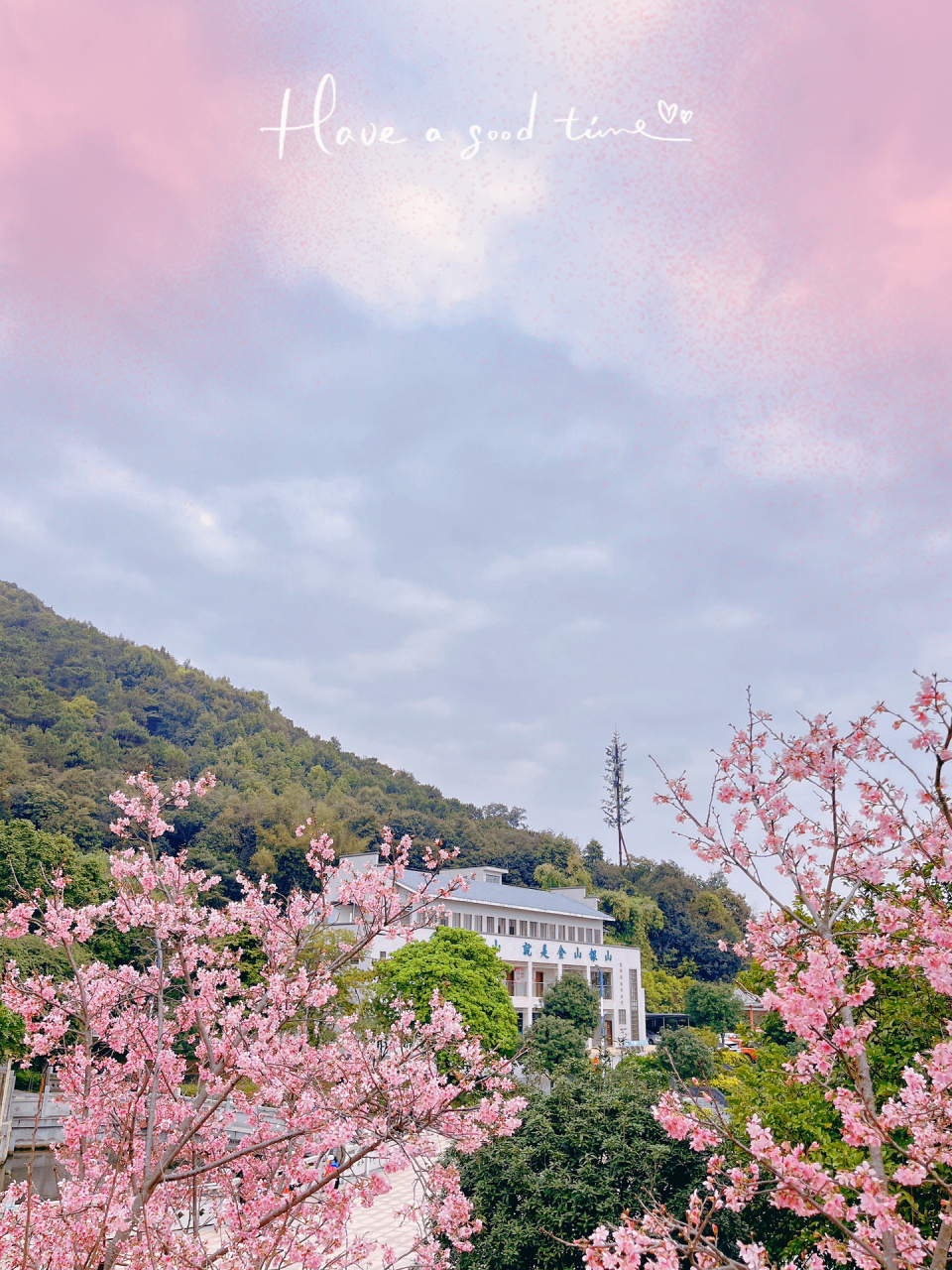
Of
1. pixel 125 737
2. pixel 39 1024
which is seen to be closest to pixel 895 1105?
pixel 39 1024

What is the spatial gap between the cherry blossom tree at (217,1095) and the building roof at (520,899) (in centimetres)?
2554

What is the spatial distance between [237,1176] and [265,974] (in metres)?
1.37

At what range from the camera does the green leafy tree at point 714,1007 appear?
3631 cm

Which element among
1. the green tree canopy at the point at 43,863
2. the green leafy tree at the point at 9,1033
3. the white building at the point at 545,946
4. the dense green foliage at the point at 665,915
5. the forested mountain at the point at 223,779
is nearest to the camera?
the green leafy tree at the point at 9,1033

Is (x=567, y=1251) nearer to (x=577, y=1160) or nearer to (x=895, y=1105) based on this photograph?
(x=577, y=1160)

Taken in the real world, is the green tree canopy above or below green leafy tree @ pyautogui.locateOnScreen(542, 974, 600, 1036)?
above

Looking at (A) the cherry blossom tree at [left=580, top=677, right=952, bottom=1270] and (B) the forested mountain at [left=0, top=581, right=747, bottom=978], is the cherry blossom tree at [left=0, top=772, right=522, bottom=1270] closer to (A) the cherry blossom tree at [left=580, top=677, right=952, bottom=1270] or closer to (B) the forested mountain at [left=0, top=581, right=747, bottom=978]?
(A) the cherry blossom tree at [left=580, top=677, right=952, bottom=1270]

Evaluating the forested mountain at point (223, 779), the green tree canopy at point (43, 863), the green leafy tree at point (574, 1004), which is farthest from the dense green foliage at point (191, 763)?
the green leafy tree at point (574, 1004)

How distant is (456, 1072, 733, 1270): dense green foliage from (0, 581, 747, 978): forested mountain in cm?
2402

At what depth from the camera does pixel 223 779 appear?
170ft

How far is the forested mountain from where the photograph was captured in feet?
128

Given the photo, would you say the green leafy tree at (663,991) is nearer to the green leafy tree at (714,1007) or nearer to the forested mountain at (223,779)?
the forested mountain at (223,779)

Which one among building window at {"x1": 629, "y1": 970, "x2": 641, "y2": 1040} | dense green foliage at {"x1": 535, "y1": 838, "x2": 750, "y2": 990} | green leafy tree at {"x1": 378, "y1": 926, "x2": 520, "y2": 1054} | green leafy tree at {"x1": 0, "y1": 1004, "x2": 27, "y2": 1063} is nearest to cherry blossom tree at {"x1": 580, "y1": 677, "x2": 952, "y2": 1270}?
green leafy tree at {"x1": 378, "y1": 926, "x2": 520, "y2": 1054}

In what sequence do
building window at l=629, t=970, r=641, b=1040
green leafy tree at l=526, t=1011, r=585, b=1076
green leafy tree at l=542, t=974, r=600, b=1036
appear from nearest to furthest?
green leafy tree at l=526, t=1011, r=585, b=1076, green leafy tree at l=542, t=974, r=600, b=1036, building window at l=629, t=970, r=641, b=1040
